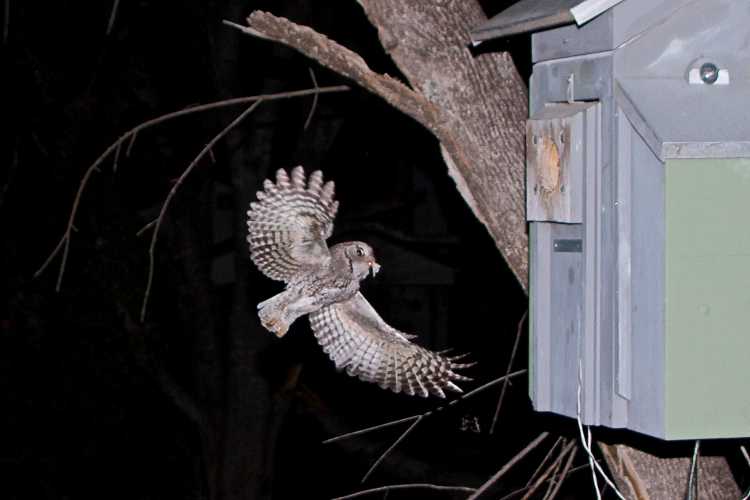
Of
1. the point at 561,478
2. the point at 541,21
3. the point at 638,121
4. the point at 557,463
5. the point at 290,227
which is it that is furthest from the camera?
the point at 290,227

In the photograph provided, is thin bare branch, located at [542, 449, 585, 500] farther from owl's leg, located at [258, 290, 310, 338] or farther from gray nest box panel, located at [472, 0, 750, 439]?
gray nest box panel, located at [472, 0, 750, 439]

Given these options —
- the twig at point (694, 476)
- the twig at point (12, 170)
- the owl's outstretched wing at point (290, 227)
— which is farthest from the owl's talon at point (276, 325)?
the twig at point (12, 170)

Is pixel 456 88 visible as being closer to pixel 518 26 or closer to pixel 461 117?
pixel 461 117

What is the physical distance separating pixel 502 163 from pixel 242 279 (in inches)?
138

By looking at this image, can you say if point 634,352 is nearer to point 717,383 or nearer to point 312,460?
point 717,383

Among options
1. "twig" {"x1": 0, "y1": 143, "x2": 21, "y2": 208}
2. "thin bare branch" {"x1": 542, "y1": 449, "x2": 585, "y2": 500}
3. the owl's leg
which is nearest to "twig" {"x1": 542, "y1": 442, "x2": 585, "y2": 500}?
"thin bare branch" {"x1": 542, "y1": 449, "x2": 585, "y2": 500}

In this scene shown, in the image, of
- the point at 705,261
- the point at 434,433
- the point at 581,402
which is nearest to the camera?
the point at 705,261

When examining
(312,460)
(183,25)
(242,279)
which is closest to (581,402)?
(242,279)

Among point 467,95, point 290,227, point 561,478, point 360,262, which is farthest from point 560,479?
point 467,95

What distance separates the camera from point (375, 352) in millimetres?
4090

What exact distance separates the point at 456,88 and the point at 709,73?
0.79 meters

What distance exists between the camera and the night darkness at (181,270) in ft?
21.3

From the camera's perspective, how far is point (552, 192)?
2.95 meters

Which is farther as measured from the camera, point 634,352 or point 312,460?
point 312,460
